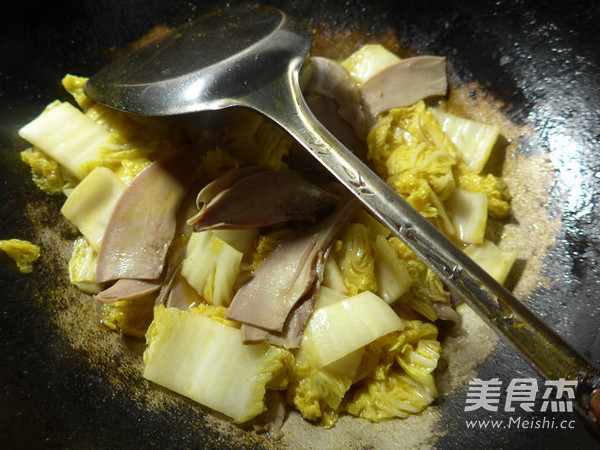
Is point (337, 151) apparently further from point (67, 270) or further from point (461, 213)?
point (67, 270)

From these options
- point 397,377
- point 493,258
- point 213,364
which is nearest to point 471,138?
point 493,258

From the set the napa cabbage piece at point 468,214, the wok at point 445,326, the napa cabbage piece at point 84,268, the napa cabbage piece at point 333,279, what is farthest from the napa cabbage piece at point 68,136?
the napa cabbage piece at point 468,214

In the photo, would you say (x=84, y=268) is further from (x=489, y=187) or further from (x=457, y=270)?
(x=489, y=187)

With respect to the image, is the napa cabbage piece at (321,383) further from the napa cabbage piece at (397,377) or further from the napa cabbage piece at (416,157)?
the napa cabbage piece at (416,157)

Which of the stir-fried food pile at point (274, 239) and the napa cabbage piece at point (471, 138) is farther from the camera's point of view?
the napa cabbage piece at point (471, 138)

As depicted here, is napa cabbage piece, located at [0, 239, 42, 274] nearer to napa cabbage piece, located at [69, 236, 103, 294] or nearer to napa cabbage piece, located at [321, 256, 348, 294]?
napa cabbage piece, located at [69, 236, 103, 294]

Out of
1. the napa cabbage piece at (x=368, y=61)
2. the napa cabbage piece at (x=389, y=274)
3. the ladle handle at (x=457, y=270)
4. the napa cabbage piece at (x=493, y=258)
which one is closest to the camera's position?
the ladle handle at (x=457, y=270)

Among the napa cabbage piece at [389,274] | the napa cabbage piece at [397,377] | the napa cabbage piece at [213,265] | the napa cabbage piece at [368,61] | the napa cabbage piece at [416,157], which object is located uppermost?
the napa cabbage piece at [368,61]
